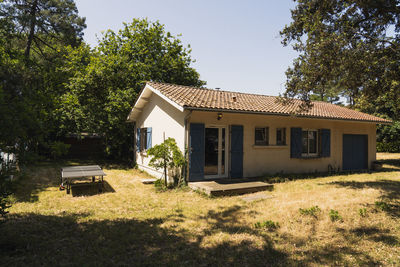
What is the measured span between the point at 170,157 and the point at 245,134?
3222 millimetres

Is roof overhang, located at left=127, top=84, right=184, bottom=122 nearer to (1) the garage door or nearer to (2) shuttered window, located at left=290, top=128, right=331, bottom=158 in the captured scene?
(2) shuttered window, located at left=290, top=128, right=331, bottom=158

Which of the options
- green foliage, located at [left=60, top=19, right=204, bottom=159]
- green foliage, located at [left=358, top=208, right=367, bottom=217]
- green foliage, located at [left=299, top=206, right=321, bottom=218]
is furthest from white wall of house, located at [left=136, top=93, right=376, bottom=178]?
green foliage, located at [left=358, top=208, right=367, bottom=217]

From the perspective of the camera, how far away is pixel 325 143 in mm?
12016

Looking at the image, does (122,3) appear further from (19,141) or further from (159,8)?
(19,141)

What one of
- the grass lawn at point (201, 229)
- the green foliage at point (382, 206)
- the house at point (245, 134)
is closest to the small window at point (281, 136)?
the house at point (245, 134)

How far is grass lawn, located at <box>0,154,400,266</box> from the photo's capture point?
12.0ft

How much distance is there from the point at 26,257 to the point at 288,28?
8.99 metres

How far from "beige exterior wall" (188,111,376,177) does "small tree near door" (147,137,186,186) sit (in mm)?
1144

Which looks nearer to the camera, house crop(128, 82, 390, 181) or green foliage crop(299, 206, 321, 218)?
green foliage crop(299, 206, 321, 218)

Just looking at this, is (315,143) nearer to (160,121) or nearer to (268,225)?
(160,121)

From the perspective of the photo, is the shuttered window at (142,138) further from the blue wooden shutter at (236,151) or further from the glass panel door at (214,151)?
the blue wooden shutter at (236,151)

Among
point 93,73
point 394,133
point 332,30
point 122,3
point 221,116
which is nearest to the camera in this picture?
point 332,30

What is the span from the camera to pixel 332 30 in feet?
23.5

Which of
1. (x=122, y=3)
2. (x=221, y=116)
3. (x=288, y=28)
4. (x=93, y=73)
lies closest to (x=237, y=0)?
(x=288, y=28)
